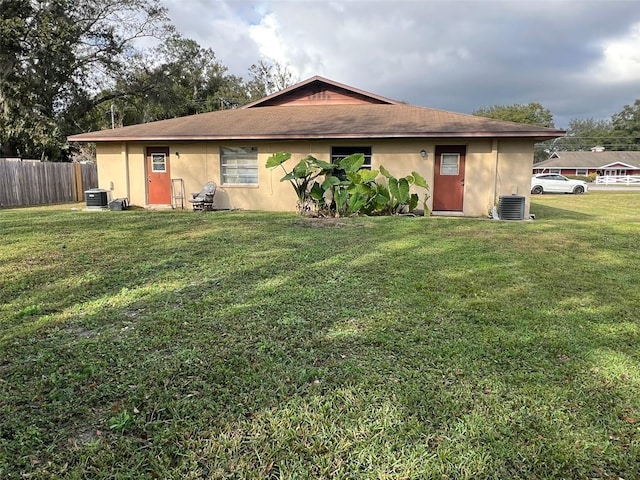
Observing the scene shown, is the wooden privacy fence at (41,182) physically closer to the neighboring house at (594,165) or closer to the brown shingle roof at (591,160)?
the neighboring house at (594,165)

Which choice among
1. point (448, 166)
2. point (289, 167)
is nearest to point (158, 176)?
point (289, 167)

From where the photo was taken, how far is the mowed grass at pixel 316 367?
2.14 metres

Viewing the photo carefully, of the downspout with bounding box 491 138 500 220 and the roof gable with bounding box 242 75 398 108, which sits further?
the roof gable with bounding box 242 75 398 108

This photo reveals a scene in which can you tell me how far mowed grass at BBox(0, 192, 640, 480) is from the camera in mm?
A: 2145

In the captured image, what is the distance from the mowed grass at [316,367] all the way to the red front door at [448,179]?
21.2 ft

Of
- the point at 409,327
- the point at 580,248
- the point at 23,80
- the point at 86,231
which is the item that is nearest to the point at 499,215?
the point at 580,248

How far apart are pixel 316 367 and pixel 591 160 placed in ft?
214

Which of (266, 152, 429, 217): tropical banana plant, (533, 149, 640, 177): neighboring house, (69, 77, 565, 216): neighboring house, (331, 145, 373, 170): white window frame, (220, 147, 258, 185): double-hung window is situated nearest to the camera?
(266, 152, 429, 217): tropical banana plant

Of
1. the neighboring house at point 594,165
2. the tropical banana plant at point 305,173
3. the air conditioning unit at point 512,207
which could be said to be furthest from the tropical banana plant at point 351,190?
the neighboring house at point 594,165

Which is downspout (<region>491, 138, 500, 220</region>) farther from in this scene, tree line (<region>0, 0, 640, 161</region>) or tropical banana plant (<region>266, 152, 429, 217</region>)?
tree line (<region>0, 0, 640, 161</region>)

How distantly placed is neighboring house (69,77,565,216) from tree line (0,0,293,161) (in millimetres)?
10030

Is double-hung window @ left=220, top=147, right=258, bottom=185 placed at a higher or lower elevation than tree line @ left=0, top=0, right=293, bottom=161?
lower

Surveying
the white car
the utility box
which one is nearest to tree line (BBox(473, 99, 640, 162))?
the white car

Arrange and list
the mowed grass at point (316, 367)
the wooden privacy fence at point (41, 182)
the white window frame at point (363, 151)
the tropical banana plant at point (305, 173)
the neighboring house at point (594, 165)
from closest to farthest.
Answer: the mowed grass at point (316, 367) → the tropical banana plant at point (305, 173) → the white window frame at point (363, 151) → the wooden privacy fence at point (41, 182) → the neighboring house at point (594, 165)
